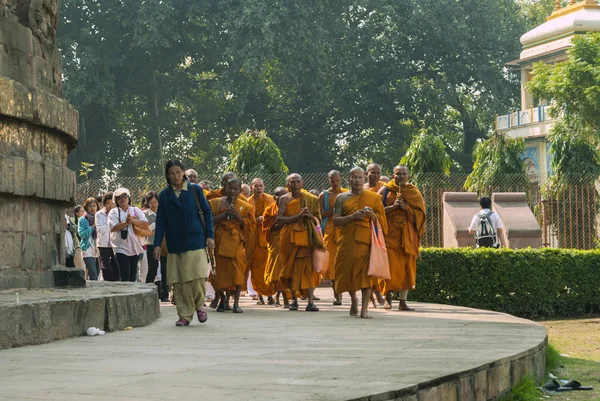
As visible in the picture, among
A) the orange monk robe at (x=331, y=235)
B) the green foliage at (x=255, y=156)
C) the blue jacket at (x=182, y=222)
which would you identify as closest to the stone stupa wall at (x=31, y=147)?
the blue jacket at (x=182, y=222)

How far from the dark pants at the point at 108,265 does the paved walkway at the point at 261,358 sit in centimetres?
354

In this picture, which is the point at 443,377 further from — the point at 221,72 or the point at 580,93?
the point at 221,72

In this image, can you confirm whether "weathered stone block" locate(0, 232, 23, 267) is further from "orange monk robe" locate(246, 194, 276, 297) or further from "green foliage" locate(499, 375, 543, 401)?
"green foliage" locate(499, 375, 543, 401)

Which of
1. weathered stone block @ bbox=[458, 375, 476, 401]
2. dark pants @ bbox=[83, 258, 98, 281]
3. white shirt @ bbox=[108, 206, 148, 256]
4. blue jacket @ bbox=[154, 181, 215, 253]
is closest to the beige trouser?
blue jacket @ bbox=[154, 181, 215, 253]

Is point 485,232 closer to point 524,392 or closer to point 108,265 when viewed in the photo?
point 108,265

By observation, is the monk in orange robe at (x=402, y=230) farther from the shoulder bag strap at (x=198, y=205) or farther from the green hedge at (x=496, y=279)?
the shoulder bag strap at (x=198, y=205)

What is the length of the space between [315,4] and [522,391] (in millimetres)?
31663

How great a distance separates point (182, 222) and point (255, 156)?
1223cm

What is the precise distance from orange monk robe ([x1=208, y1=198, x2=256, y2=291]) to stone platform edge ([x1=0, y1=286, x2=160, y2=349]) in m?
1.58

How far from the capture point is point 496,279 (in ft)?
44.9

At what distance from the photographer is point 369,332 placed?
27.0 ft

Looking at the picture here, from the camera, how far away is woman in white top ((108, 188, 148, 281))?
12.7 meters

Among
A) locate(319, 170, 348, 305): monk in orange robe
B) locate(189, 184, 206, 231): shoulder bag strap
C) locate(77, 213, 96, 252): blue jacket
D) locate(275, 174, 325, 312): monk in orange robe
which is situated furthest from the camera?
locate(77, 213, 96, 252): blue jacket

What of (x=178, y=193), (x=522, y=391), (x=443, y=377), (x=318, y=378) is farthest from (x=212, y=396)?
(x=178, y=193)
